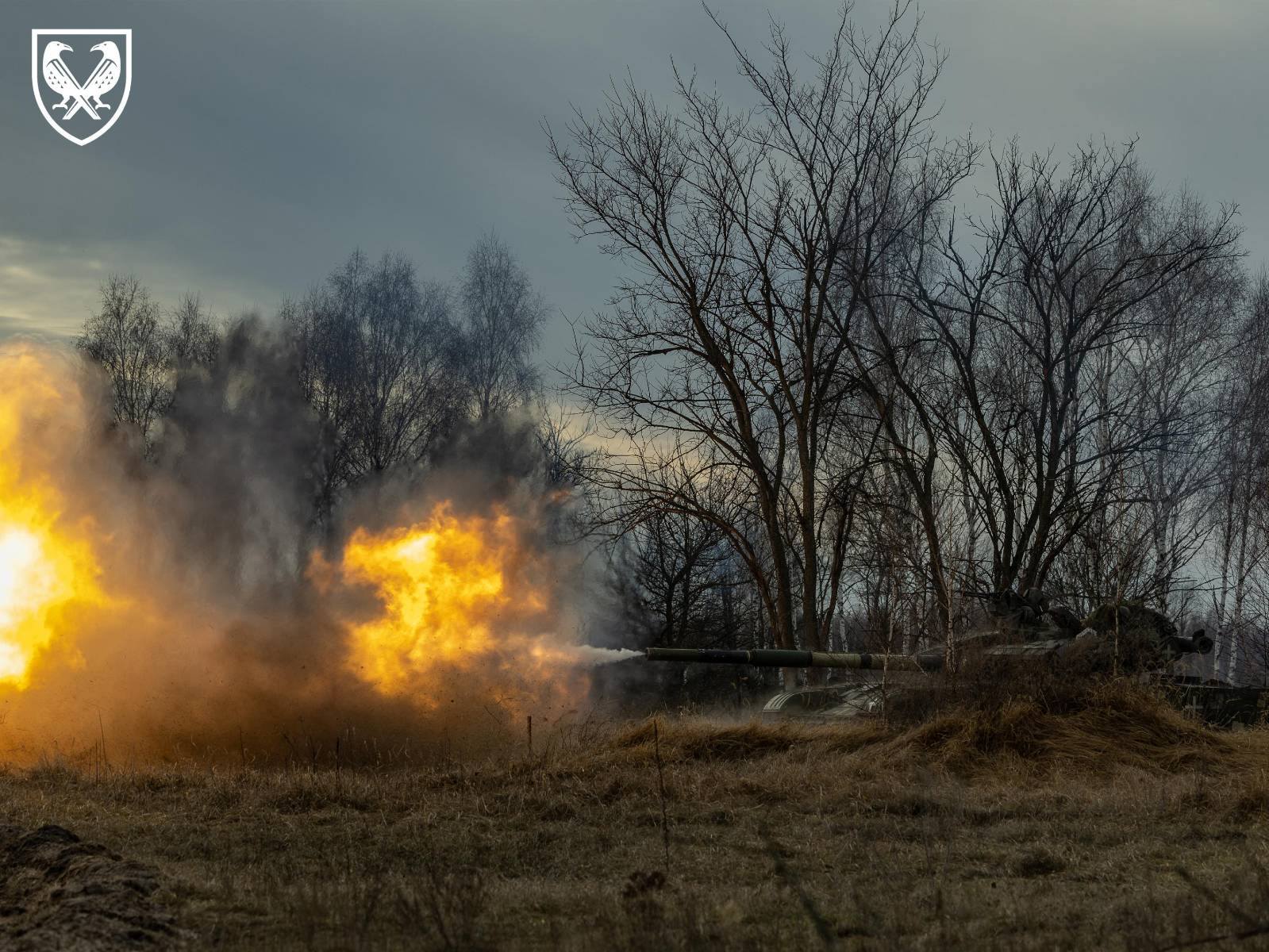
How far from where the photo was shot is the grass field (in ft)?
22.3

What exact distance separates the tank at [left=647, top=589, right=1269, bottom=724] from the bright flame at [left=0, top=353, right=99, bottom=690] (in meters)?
8.58

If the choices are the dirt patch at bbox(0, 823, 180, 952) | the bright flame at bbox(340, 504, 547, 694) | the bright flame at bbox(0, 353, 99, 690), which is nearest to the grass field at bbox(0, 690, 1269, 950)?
the dirt patch at bbox(0, 823, 180, 952)

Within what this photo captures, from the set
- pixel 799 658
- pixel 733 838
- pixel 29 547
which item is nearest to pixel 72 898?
pixel 733 838

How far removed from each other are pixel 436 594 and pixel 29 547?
5843 millimetres

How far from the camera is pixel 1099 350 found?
29.0 meters

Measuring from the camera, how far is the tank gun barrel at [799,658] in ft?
54.8

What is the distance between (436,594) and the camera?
60.1ft

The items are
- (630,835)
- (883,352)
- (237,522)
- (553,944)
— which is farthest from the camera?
(237,522)

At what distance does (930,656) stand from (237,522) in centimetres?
2611

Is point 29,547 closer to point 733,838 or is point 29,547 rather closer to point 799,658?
point 799,658

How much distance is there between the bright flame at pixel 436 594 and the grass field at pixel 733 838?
2.33m

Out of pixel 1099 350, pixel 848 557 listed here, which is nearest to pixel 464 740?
pixel 848 557

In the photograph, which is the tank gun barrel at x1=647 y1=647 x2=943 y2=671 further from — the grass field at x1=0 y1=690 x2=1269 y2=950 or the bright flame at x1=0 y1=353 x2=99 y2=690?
the bright flame at x1=0 y1=353 x2=99 y2=690

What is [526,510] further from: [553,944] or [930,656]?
[553,944]
